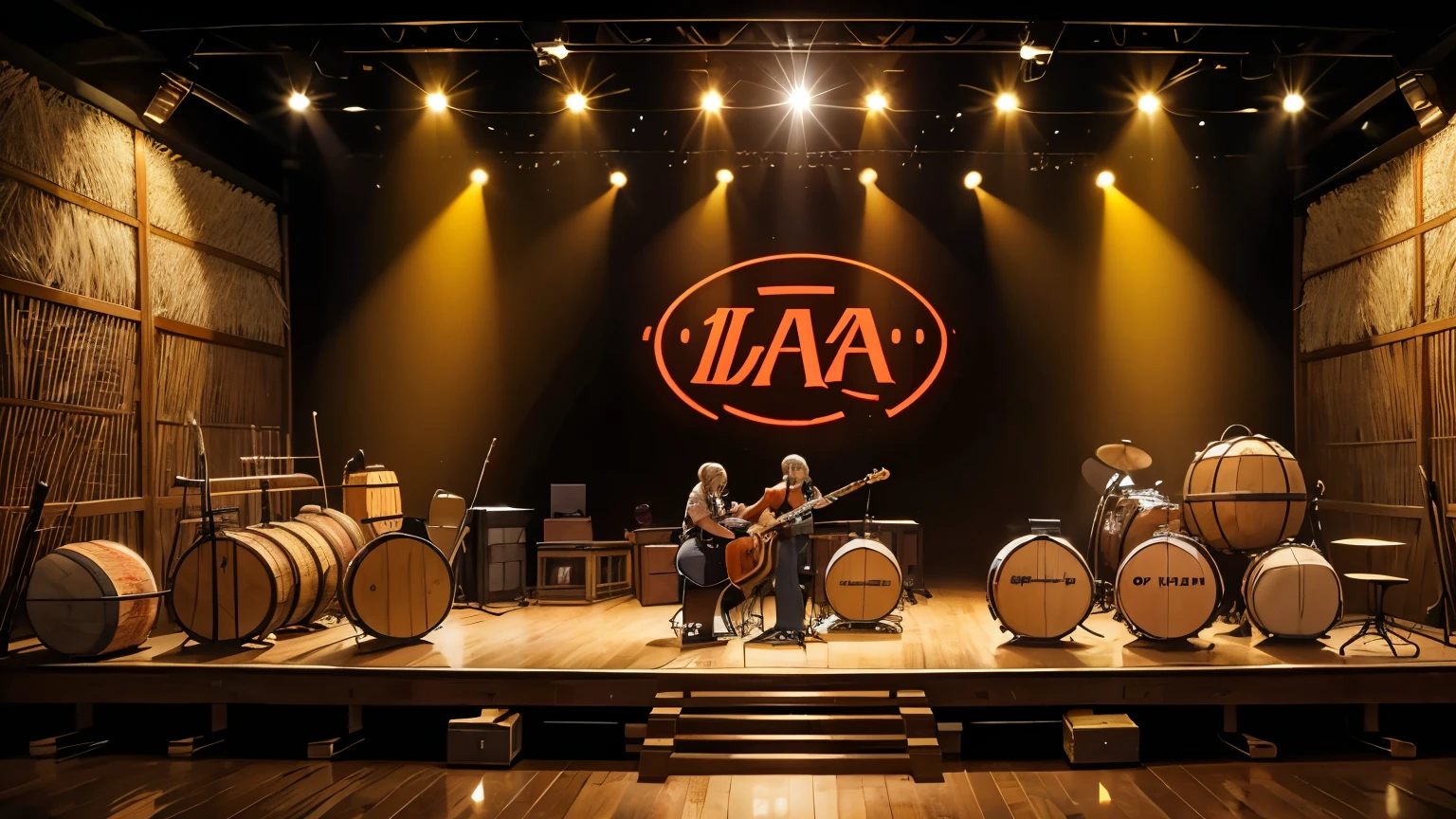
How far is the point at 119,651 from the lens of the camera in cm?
647

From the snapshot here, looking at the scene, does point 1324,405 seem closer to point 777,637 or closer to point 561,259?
point 777,637

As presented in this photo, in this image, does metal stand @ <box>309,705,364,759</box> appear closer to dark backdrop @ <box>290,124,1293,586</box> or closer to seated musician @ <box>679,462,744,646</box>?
seated musician @ <box>679,462,744,646</box>

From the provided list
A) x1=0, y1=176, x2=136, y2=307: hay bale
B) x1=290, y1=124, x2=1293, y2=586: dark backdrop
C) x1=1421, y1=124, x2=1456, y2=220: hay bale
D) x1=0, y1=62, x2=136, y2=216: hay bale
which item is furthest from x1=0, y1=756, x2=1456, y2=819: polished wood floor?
x1=290, y1=124, x2=1293, y2=586: dark backdrop

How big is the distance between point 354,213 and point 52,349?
11.9ft

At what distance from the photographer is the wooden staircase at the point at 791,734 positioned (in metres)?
5.52

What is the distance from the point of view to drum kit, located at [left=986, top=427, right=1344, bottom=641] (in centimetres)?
656

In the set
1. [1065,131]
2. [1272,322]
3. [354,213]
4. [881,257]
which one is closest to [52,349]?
[354,213]

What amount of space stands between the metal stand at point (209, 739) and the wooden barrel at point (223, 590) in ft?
→ 1.85

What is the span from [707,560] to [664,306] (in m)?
3.74

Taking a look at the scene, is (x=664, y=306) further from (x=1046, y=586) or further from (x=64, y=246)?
(x=64, y=246)

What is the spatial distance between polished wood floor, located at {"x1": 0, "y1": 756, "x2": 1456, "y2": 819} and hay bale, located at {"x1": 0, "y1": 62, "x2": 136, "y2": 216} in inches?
153

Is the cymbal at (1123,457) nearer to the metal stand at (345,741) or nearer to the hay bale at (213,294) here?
the metal stand at (345,741)

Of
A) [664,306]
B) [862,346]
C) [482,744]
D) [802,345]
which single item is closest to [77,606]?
[482,744]

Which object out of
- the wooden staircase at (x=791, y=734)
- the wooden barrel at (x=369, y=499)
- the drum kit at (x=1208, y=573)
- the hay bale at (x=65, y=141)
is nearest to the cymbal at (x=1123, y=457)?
the drum kit at (x=1208, y=573)
